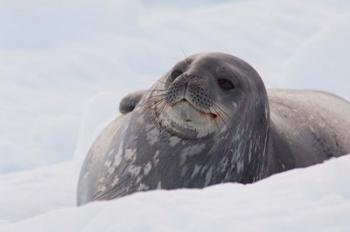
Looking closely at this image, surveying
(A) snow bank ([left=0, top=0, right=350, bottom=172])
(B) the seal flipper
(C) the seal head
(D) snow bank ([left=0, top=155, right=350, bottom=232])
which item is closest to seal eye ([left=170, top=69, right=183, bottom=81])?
(C) the seal head

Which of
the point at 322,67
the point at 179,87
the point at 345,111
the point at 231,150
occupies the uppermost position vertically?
the point at 179,87

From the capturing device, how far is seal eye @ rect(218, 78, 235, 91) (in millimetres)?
4250

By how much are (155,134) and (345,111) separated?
1.92m

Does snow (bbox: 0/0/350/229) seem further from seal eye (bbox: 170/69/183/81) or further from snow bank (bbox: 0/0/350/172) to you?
seal eye (bbox: 170/69/183/81)

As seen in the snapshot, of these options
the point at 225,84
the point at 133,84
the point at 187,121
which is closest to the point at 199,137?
the point at 187,121

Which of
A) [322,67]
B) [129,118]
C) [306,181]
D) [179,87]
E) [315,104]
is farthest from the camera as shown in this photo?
[322,67]

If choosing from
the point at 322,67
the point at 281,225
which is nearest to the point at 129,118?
the point at 281,225

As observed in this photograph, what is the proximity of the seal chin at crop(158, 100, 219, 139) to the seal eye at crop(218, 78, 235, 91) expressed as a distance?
0.54ft

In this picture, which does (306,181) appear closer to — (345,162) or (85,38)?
(345,162)

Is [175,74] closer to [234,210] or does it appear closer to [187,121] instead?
[187,121]

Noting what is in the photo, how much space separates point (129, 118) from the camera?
4637 mm

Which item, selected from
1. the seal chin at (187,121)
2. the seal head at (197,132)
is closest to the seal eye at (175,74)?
the seal head at (197,132)

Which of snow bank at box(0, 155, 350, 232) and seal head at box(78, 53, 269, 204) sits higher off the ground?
snow bank at box(0, 155, 350, 232)

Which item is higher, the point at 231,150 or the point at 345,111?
the point at 231,150
